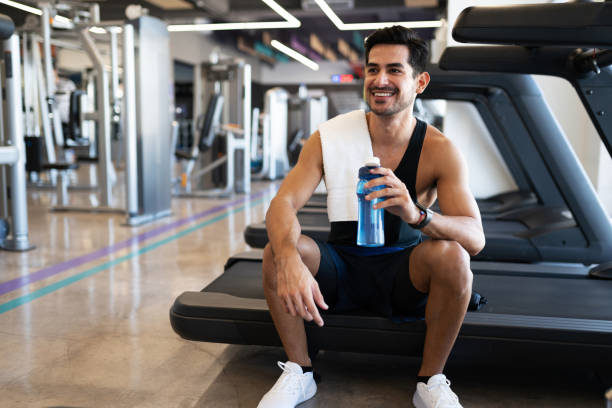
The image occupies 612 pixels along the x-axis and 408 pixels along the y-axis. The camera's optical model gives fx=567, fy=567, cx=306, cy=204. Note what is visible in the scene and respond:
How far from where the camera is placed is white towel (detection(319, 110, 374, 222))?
1.75m

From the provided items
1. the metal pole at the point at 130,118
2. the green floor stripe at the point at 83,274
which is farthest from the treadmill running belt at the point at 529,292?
the metal pole at the point at 130,118

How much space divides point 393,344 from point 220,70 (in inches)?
272

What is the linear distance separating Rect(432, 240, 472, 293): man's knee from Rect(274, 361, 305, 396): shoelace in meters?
0.51

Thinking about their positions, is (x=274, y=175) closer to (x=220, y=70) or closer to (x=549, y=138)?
(x=220, y=70)

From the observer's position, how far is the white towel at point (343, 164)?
68.7 inches

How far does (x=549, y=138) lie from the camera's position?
10.00ft

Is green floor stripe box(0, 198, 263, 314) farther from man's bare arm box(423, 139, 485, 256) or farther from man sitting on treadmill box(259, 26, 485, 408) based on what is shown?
man's bare arm box(423, 139, 485, 256)

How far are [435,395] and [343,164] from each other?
718 millimetres

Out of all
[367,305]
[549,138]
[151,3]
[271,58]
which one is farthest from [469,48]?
[271,58]

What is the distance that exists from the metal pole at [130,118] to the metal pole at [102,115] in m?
0.55

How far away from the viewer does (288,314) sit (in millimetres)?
1677

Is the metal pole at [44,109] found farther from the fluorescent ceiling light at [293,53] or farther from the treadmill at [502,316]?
the fluorescent ceiling light at [293,53]

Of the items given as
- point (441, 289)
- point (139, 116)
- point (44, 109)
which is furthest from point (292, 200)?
point (44, 109)

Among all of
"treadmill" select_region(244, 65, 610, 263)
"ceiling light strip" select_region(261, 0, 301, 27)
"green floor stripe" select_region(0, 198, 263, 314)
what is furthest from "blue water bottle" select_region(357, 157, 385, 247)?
"ceiling light strip" select_region(261, 0, 301, 27)
